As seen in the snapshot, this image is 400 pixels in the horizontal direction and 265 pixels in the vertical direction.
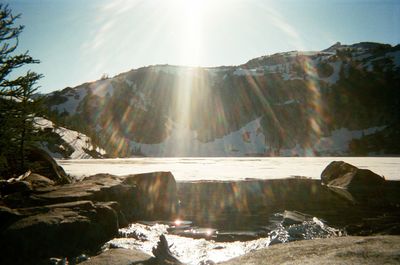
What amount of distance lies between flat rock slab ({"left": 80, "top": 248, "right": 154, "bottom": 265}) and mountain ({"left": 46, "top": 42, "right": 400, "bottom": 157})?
150524 millimetres

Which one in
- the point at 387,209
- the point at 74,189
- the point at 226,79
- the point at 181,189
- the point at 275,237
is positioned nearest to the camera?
the point at 275,237

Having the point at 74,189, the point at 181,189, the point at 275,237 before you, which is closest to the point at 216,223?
the point at 275,237

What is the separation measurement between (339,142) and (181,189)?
156761 millimetres

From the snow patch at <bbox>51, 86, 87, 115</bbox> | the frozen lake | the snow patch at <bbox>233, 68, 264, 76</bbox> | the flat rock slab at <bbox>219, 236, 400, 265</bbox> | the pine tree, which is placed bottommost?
the frozen lake

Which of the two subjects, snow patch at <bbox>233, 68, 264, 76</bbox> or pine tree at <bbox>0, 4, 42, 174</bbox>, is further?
snow patch at <bbox>233, 68, 264, 76</bbox>

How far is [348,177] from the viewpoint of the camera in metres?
28.3

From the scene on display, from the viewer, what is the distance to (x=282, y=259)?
223 inches

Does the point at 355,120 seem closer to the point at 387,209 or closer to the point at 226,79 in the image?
the point at 226,79

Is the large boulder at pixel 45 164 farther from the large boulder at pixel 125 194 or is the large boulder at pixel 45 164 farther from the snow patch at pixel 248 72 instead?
the snow patch at pixel 248 72

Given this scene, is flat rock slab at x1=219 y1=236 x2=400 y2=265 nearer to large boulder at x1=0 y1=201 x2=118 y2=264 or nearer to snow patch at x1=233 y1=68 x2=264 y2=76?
large boulder at x1=0 y1=201 x2=118 y2=264

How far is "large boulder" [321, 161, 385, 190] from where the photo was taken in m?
26.9

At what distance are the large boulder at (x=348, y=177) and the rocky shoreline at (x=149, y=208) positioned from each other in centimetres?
9

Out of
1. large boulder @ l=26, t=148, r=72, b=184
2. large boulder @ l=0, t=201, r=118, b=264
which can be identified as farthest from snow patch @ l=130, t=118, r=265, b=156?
large boulder @ l=0, t=201, r=118, b=264

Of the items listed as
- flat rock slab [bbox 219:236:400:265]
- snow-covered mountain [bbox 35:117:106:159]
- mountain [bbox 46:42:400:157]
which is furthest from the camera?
mountain [bbox 46:42:400:157]
